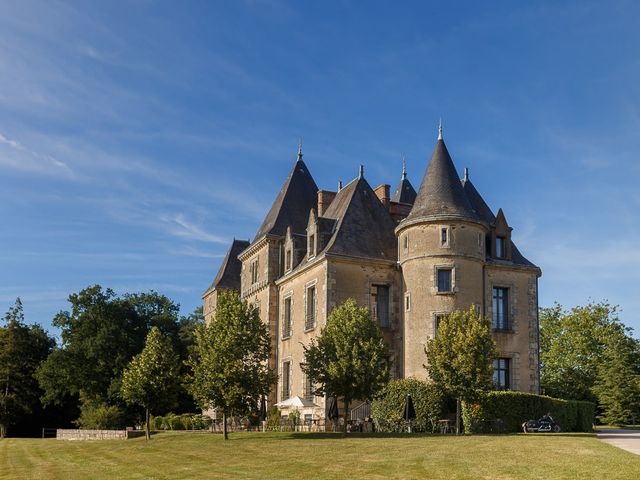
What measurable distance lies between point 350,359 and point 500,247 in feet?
41.1

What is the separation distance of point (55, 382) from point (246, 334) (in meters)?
31.3

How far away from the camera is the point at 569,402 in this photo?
33.0m

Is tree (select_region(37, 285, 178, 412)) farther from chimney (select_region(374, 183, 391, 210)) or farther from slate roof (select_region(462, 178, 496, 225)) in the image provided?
slate roof (select_region(462, 178, 496, 225))

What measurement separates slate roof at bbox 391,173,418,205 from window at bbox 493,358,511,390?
511 inches

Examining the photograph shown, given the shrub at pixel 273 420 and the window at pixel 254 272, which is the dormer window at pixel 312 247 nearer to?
the window at pixel 254 272

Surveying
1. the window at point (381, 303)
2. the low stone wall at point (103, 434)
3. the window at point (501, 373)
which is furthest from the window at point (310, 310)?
the low stone wall at point (103, 434)

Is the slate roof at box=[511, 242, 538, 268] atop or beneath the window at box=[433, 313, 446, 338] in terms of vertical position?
atop

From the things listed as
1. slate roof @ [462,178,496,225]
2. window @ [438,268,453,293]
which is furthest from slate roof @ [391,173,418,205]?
window @ [438,268,453,293]

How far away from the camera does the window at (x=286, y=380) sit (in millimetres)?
40531

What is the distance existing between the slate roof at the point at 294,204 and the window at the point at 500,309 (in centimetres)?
1249

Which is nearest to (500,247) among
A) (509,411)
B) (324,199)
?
(509,411)

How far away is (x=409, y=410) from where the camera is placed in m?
32.6

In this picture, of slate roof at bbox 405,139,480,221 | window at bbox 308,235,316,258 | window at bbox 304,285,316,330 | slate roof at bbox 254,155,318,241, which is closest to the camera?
slate roof at bbox 405,139,480,221

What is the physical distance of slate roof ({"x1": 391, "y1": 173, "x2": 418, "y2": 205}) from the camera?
4653 cm
